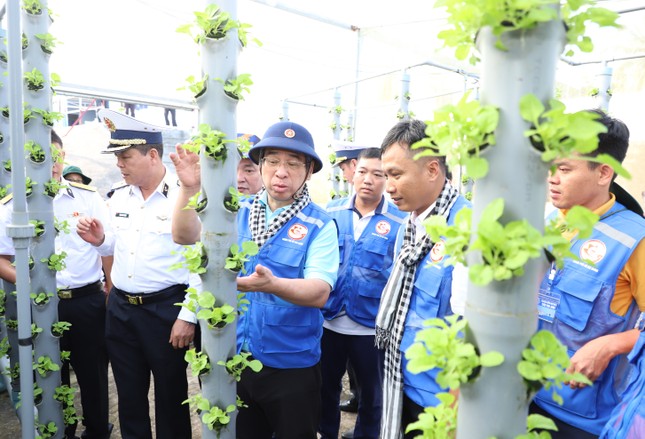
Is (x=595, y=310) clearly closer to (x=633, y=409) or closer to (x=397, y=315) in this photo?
(x=633, y=409)

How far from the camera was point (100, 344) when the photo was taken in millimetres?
3123

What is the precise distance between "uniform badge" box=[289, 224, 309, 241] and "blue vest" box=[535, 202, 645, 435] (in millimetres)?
1081

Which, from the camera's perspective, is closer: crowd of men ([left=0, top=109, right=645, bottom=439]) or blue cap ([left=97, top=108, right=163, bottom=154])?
crowd of men ([left=0, top=109, right=645, bottom=439])

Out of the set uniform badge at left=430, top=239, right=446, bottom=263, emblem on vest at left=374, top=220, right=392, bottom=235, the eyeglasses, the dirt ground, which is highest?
the eyeglasses

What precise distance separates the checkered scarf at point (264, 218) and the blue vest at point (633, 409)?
144 centimetres

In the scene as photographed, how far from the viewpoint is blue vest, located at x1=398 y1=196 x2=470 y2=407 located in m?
1.66

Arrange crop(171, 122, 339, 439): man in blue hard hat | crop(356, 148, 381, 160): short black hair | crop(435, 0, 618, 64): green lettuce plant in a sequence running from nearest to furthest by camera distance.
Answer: crop(435, 0, 618, 64): green lettuce plant, crop(171, 122, 339, 439): man in blue hard hat, crop(356, 148, 381, 160): short black hair

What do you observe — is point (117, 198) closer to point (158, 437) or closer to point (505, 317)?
point (158, 437)

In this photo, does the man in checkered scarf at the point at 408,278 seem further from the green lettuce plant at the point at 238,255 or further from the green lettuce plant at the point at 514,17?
the green lettuce plant at the point at 514,17

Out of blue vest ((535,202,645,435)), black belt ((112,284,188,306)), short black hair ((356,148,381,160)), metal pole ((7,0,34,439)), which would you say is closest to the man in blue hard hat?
black belt ((112,284,188,306))

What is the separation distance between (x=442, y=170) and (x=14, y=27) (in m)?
1.90

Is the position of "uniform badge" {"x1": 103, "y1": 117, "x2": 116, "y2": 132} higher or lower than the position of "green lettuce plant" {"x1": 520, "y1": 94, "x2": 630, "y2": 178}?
higher

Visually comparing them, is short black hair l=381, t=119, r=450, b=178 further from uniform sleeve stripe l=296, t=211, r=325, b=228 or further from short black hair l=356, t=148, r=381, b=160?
short black hair l=356, t=148, r=381, b=160

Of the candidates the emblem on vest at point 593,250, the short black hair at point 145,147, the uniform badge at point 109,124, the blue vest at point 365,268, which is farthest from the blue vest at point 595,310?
the uniform badge at point 109,124
